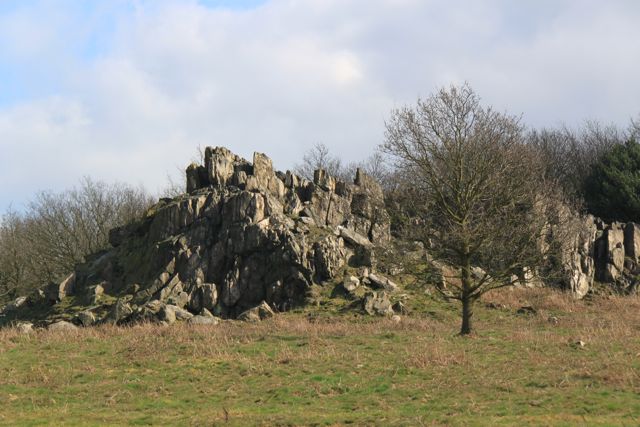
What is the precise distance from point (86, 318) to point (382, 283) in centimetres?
1852

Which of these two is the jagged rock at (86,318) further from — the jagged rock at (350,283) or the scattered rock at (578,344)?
the scattered rock at (578,344)

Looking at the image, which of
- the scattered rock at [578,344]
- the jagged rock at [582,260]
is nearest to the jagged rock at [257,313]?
the scattered rock at [578,344]

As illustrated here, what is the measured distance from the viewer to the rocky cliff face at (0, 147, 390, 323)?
142ft

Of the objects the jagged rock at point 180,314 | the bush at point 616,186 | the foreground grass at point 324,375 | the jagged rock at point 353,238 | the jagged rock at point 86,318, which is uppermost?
the bush at point 616,186

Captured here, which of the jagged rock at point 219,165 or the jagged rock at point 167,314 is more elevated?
the jagged rock at point 219,165

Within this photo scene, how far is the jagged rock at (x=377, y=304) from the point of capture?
38500mm

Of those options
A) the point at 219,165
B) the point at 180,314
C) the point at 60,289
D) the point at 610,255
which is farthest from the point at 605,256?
the point at 60,289

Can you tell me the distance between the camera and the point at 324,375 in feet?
75.6

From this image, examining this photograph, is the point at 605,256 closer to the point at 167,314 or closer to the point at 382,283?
the point at 382,283

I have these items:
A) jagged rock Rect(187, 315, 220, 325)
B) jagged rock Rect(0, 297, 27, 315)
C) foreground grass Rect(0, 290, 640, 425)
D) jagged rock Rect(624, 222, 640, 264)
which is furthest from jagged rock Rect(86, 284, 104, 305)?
jagged rock Rect(624, 222, 640, 264)

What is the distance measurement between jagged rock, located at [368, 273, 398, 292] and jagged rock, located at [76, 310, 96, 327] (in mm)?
17549

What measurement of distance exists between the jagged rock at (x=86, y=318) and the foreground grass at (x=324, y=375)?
4600mm

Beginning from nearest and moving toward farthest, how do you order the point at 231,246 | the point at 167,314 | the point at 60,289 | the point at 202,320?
the point at 202,320 → the point at 167,314 → the point at 231,246 → the point at 60,289

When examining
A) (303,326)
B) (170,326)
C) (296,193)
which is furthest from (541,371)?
(296,193)
